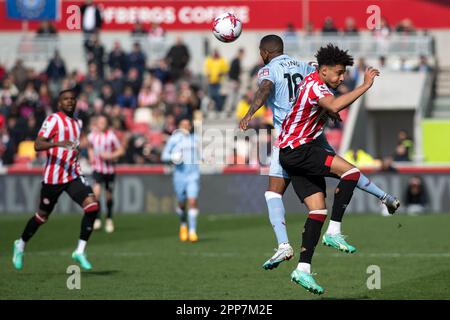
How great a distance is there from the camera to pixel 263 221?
24078mm

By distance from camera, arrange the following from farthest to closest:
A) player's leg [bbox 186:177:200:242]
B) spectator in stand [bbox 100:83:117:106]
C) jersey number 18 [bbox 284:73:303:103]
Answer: spectator in stand [bbox 100:83:117:106]
player's leg [bbox 186:177:200:242]
jersey number 18 [bbox 284:73:303:103]

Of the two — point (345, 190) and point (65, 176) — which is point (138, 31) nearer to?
point (65, 176)

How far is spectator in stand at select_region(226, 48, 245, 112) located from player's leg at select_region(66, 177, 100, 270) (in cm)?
1775

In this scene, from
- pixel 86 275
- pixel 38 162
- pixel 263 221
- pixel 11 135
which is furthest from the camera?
pixel 11 135

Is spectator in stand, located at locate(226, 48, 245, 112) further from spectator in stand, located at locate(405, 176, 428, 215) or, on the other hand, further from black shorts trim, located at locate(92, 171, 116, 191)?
black shorts trim, located at locate(92, 171, 116, 191)

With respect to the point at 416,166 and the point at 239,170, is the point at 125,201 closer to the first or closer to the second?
the point at 239,170

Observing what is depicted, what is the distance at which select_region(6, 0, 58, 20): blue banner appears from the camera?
3541cm

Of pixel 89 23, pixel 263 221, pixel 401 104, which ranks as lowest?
pixel 263 221

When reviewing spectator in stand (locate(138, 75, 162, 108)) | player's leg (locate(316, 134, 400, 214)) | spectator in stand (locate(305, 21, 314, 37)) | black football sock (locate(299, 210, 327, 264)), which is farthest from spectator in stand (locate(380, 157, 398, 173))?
black football sock (locate(299, 210, 327, 264))

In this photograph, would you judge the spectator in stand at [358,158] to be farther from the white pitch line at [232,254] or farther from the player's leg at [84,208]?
the player's leg at [84,208]

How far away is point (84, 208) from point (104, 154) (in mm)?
7461

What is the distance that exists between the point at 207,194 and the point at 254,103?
14885 millimetres

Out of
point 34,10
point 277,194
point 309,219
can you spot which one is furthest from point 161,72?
point 309,219

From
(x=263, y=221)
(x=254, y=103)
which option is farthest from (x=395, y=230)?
(x=254, y=103)
